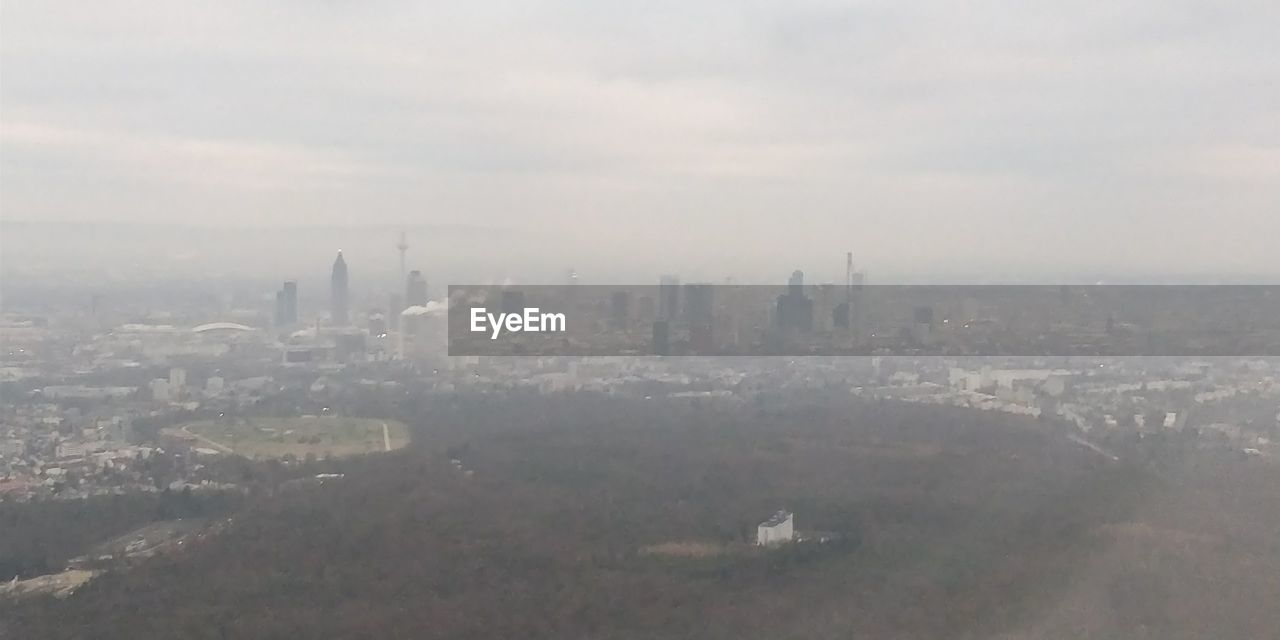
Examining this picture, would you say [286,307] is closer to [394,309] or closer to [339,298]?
[339,298]

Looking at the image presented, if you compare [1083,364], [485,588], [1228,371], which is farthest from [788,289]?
[485,588]

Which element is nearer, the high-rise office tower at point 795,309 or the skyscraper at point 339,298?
the high-rise office tower at point 795,309

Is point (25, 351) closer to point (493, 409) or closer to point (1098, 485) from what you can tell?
point (493, 409)

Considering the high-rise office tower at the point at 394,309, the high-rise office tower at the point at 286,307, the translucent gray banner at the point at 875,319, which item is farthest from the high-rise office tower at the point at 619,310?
the high-rise office tower at the point at 286,307

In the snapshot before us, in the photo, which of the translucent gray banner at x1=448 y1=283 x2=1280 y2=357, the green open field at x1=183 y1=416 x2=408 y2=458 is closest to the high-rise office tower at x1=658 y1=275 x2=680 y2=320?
the translucent gray banner at x1=448 y1=283 x2=1280 y2=357

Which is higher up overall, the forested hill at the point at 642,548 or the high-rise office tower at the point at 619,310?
the high-rise office tower at the point at 619,310

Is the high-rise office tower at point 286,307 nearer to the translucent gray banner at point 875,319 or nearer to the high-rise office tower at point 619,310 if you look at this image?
the translucent gray banner at point 875,319

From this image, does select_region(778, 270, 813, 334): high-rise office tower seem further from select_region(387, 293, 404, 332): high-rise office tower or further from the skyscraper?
the skyscraper

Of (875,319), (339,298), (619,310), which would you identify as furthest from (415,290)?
(875,319)
